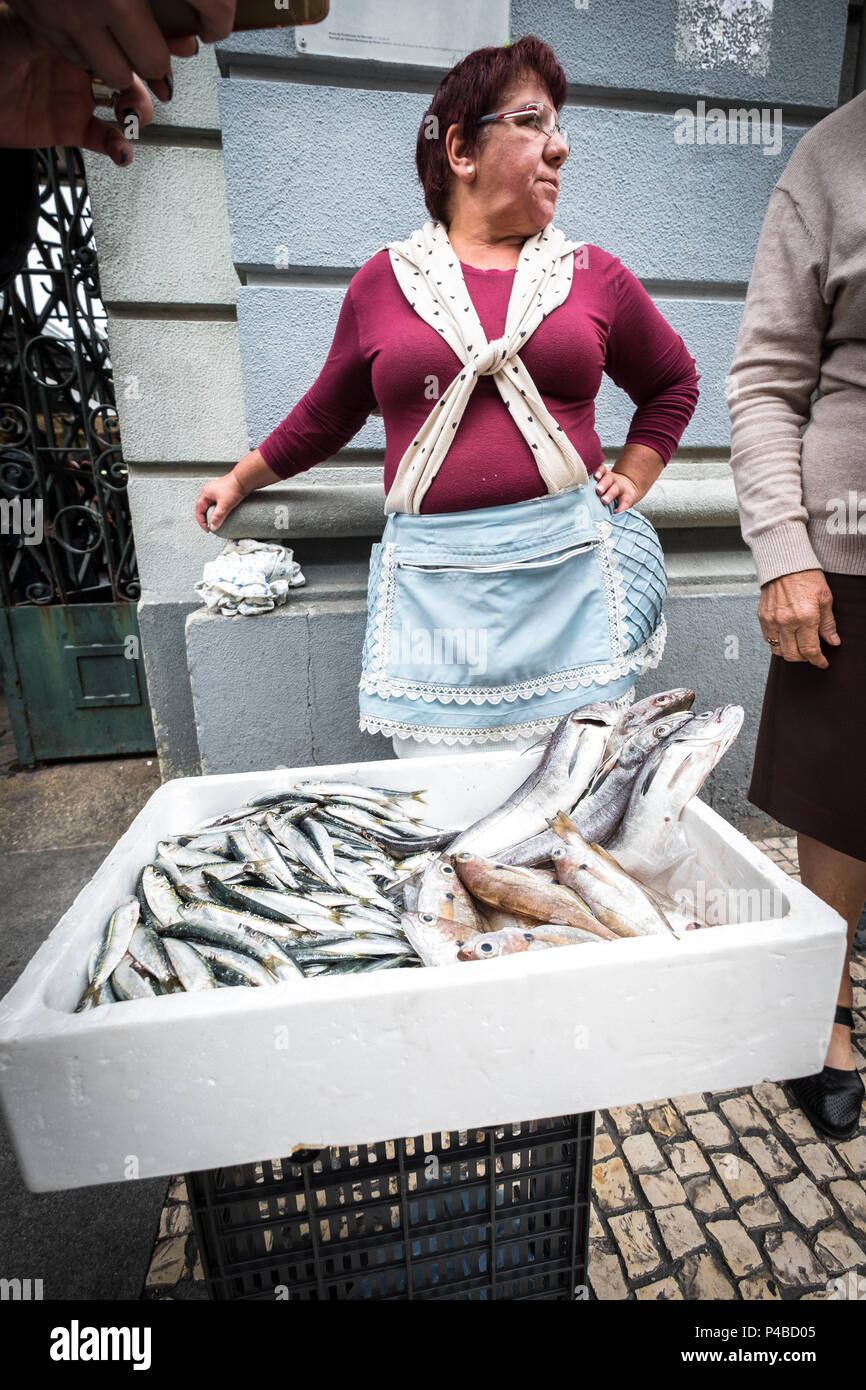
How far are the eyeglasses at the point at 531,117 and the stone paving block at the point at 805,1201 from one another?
2.67 meters

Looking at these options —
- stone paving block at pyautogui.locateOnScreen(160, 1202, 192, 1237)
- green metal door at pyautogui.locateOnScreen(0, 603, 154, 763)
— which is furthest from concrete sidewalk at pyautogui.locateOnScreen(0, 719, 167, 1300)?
green metal door at pyautogui.locateOnScreen(0, 603, 154, 763)

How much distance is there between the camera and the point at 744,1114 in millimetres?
1999

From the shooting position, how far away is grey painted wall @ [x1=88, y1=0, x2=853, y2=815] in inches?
114

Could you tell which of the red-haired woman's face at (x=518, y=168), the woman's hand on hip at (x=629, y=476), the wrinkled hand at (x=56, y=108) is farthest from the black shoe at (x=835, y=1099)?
the wrinkled hand at (x=56, y=108)

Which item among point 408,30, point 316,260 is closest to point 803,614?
point 316,260

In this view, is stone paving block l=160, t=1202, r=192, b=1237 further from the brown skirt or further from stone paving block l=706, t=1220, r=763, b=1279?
the brown skirt

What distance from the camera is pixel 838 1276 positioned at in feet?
5.05

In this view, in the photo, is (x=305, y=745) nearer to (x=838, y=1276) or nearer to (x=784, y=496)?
(x=784, y=496)

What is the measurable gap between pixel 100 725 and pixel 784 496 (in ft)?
13.3

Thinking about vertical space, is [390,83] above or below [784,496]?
above

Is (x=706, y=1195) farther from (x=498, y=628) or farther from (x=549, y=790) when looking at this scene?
(x=498, y=628)

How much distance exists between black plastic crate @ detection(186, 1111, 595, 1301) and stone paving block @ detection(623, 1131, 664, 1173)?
66 centimetres
